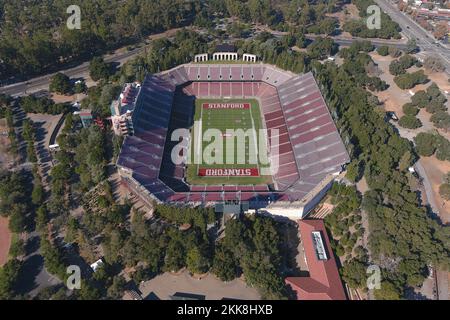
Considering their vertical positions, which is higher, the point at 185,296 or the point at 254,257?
the point at 254,257

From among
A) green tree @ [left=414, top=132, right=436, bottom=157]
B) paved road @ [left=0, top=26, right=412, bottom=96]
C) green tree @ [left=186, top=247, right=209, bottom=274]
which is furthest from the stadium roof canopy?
green tree @ [left=186, top=247, right=209, bottom=274]

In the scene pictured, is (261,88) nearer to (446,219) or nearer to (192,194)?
(192,194)

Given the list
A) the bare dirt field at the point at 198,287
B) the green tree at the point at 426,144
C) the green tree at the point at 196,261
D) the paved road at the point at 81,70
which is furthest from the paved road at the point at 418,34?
the green tree at the point at 196,261

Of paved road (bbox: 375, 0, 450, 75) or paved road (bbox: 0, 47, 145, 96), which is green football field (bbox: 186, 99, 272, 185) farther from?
paved road (bbox: 375, 0, 450, 75)

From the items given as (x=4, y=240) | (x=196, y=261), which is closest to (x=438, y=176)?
(x=196, y=261)

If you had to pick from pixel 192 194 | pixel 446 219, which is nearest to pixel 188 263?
pixel 192 194

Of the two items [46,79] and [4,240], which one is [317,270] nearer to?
[4,240]
